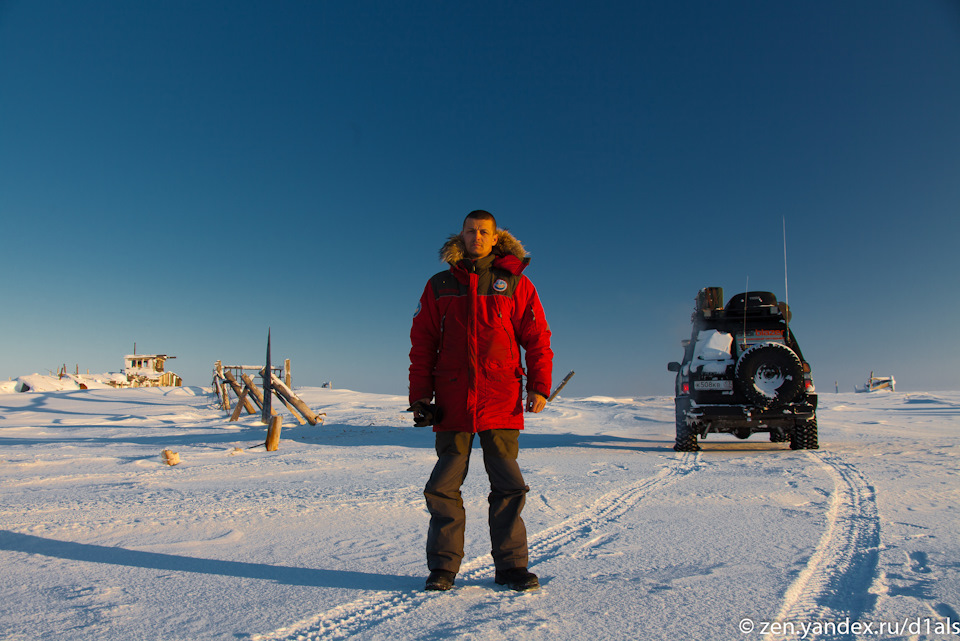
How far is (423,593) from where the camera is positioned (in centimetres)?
247

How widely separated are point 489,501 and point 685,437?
6.79 m

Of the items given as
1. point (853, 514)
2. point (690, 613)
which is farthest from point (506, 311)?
point (853, 514)

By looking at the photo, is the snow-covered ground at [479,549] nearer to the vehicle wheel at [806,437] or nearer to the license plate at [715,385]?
the vehicle wheel at [806,437]

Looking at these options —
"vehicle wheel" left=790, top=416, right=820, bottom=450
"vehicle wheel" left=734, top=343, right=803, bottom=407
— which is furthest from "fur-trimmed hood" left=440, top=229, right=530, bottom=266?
"vehicle wheel" left=790, top=416, right=820, bottom=450

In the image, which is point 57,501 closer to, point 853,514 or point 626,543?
point 626,543

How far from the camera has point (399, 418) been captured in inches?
584

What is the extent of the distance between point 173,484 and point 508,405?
4.32 meters

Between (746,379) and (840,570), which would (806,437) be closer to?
(746,379)

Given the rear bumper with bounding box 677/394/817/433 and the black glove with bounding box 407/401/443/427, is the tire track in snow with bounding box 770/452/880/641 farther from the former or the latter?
the rear bumper with bounding box 677/394/817/433

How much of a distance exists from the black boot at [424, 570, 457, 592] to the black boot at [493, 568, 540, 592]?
0.23m

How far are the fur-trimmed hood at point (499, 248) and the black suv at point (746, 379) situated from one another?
5.80 metres

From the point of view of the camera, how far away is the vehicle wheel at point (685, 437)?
846 centimetres

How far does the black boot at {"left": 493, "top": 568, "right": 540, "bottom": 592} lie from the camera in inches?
98.0

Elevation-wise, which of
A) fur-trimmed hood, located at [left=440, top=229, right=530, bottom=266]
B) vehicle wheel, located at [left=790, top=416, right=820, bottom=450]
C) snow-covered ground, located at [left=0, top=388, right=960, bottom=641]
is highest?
fur-trimmed hood, located at [left=440, top=229, right=530, bottom=266]
